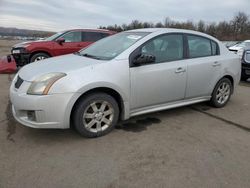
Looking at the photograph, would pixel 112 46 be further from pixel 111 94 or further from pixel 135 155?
pixel 135 155

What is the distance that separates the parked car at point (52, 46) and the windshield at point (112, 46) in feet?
15.3

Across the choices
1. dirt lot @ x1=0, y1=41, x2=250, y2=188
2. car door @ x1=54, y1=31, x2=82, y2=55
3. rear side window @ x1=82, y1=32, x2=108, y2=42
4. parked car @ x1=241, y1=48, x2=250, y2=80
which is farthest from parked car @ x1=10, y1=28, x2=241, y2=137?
rear side window @ x1=82, y1=32, x2=108, y2=42

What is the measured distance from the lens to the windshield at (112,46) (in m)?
3.87

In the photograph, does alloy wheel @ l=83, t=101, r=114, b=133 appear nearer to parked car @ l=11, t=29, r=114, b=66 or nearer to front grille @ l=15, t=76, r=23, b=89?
front grille @ l=15, t=76, r=23, b=89

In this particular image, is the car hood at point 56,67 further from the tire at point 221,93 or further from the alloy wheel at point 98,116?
the tire at point 221,93

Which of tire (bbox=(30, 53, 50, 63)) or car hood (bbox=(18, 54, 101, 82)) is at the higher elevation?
car hood (bbox=(18, 54, 101, 82))

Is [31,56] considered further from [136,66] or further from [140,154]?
[140,154]

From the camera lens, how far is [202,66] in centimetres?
455

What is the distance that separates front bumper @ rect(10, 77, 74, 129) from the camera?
3148 mm

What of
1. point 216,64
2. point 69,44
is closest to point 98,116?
point 216,64

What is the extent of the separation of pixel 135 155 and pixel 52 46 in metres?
6.73

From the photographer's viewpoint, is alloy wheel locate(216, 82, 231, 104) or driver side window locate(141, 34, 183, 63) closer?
driver side window locate(141, 34, 183, 63)

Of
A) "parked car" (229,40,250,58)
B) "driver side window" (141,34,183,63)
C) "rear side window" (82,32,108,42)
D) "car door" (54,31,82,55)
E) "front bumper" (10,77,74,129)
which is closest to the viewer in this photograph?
"front bumper" (10,77,74,129)

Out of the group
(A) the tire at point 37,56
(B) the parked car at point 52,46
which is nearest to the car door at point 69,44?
(B) the parked car at point 52,46
